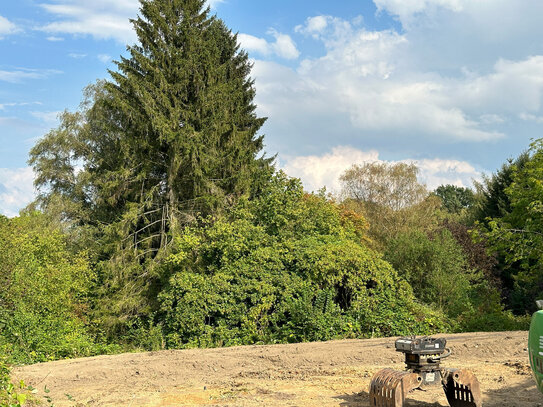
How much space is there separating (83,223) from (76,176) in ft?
9.83

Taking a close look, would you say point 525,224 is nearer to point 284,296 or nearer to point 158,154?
point 284,296

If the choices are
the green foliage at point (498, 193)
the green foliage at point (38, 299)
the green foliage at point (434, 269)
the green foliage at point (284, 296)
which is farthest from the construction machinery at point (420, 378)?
the green foliage at point (498, 193)

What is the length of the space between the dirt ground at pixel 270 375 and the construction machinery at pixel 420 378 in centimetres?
82

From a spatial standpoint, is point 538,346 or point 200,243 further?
point 200,243

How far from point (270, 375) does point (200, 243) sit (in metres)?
9.77

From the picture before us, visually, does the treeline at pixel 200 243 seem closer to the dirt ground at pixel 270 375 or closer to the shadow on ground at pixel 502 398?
the dirt ground at pixel 270 375

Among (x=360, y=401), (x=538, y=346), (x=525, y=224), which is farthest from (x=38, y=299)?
(x=525, y=224)

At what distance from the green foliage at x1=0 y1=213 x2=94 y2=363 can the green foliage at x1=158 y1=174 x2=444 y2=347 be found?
11.3 ft

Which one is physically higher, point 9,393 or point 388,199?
point 388,199

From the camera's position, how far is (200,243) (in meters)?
20.2

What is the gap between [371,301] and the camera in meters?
17.2

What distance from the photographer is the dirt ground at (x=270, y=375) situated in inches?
353

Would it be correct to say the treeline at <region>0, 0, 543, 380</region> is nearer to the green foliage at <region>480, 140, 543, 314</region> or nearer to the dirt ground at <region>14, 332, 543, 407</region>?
the green foliage at <region>480, 140, 543, 314</region>

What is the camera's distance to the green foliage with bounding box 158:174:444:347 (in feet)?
55.9
